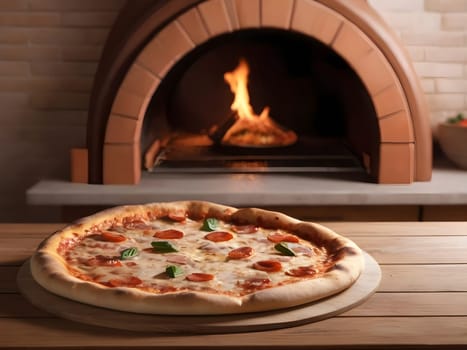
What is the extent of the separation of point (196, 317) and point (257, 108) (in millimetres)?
2087

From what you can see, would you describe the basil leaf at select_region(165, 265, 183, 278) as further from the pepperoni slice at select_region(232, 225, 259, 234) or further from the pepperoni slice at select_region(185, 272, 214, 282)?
the pepperoni slice at select_region(232, 225, 259, 234)

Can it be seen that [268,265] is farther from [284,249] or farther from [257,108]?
[257,108]

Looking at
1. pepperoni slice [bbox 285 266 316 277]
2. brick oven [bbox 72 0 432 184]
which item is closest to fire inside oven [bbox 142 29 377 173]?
brick oven [bbox 72 0 432 184]

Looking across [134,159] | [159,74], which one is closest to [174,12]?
[159,74]

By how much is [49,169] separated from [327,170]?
1107 millimetres

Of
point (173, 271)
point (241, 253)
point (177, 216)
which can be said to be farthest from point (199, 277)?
point (177, 216)

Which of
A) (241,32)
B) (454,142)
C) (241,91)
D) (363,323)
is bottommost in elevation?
(363,323)

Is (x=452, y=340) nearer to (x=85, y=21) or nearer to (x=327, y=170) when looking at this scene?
(x=327, y=170)

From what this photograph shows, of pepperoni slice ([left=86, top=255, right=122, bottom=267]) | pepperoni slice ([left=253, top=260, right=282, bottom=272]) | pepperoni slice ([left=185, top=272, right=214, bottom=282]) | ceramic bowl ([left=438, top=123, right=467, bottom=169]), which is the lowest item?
pepperoni slice ([left=185, top=272, right=214, bottom=282])

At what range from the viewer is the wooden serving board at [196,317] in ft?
4.07

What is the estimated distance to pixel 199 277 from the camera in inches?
55.4

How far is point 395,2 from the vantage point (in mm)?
2939

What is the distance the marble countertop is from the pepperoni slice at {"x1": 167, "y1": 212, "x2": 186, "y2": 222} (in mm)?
626

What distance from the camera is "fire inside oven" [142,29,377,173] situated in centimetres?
295
